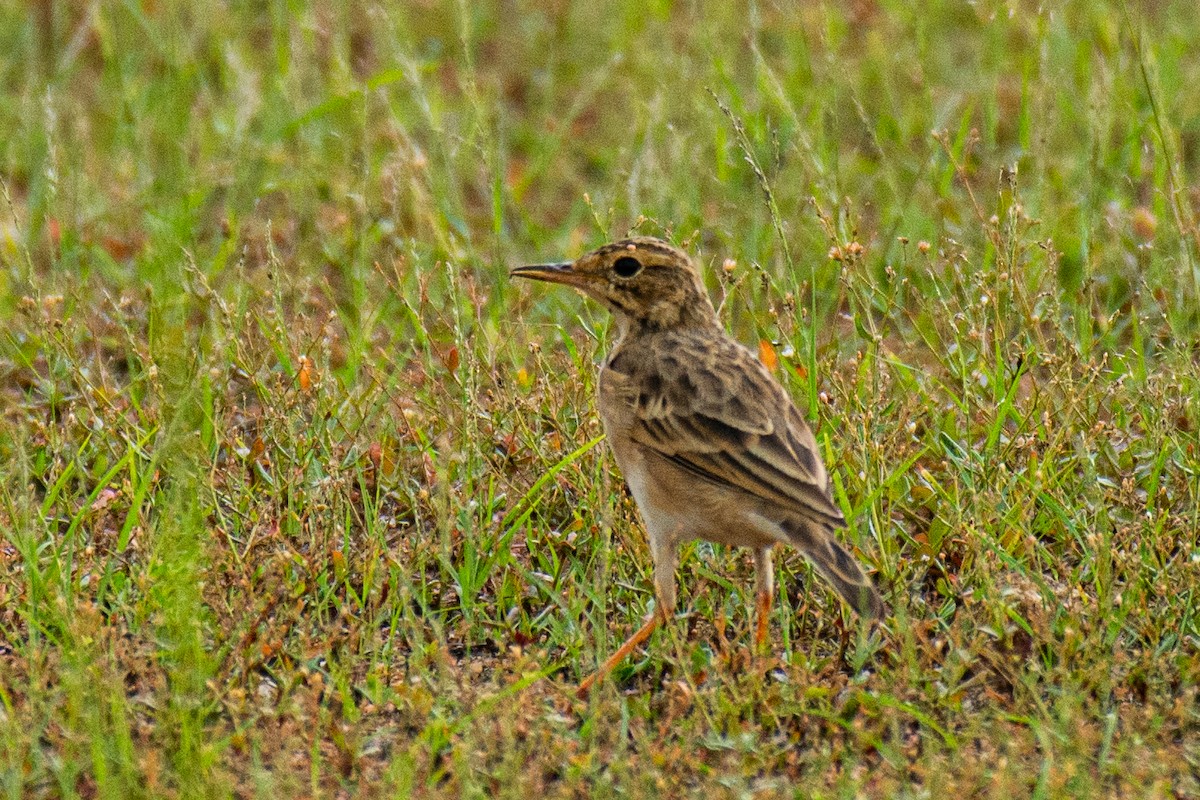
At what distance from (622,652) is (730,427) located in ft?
2.32

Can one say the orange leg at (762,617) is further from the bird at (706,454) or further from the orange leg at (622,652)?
the orange leg at (622,652)

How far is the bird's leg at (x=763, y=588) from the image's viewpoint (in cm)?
534

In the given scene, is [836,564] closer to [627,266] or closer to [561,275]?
[627,266]

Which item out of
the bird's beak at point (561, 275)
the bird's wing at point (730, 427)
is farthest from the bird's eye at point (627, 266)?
the bird's wing at point (730, 427)

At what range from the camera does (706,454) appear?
5.36 metres

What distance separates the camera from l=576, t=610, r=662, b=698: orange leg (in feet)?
16.9

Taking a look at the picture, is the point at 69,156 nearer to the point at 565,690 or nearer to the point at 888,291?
the point at 888,291

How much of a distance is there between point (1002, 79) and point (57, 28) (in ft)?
16.2

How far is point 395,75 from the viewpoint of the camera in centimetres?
866

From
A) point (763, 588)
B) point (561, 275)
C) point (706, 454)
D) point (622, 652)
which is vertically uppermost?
point (561, 275)

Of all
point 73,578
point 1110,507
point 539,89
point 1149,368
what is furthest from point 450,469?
point 539,89

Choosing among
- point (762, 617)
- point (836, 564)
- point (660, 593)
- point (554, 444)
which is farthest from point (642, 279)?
point (836, 564)

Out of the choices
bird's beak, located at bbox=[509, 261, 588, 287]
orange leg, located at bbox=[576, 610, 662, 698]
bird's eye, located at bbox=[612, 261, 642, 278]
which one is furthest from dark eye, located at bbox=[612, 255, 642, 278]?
orange leg, located at bbox=[576, 610, 662, 698]

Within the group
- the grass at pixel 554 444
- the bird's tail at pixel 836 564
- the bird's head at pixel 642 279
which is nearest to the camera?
the grass at pixel 554 444
